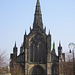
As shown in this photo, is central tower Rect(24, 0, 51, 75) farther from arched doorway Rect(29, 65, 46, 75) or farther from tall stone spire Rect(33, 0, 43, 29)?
tall stone spire Rect(33, 0, 43, 29)

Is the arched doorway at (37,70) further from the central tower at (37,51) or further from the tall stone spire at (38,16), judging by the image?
the tall stone spire at (38,16)

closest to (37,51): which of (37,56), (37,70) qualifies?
(37,56)

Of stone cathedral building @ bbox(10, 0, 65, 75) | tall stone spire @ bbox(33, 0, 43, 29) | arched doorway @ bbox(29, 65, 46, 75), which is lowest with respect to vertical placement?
arched doorway @ bbox(29, 65, 46, 75)

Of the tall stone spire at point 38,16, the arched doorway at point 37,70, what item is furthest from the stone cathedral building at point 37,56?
the tall stone spire at point 38,16

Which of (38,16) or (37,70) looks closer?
(37,70)

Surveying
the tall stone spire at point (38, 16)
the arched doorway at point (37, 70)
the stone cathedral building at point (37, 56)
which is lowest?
the arched doorway at point (37, 70)

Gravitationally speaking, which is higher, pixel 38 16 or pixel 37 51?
pixel 38 16

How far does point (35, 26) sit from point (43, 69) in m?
13.3

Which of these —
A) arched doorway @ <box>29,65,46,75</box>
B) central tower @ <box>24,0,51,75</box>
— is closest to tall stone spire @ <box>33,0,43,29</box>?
central tower @ <box>24,0,51,75</box>

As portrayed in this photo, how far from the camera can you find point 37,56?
79.6 meters

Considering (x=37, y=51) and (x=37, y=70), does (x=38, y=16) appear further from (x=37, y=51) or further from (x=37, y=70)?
(x=37, y=70)

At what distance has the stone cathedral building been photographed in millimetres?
78125

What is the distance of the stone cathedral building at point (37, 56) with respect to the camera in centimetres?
7812

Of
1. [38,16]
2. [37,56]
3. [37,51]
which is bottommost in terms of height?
[37,56]
